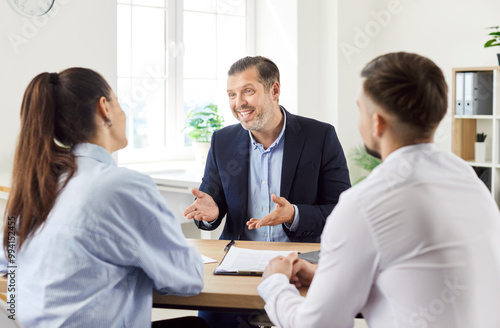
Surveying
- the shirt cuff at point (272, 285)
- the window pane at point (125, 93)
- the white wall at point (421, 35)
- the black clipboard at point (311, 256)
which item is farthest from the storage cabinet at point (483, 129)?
the shirt cuff at point (272, 285)

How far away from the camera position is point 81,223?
1394 mm

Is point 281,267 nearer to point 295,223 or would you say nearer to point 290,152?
point 295,223

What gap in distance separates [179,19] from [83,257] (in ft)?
11.5

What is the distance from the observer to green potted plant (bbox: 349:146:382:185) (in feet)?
15.7

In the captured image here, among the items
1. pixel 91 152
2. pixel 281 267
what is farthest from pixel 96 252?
pixel 281 267

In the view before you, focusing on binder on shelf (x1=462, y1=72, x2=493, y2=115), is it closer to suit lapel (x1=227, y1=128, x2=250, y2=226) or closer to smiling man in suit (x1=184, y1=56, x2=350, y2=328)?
smiling man in suit (x1=184, y1=56, x2=350, y2=328)

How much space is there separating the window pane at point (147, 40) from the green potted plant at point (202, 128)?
21.5 inches

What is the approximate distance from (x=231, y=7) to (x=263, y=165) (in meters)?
2.76

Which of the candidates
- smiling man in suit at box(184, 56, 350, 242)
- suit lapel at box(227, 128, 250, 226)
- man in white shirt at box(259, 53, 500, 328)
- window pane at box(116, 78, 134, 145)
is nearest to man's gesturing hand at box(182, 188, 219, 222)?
smiling man in suit at box(184, 56, 350, 242)

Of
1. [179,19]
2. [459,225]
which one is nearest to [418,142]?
[459,225]

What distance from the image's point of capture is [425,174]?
1179mm

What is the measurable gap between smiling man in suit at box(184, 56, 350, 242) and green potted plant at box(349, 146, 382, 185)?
233 centimetres

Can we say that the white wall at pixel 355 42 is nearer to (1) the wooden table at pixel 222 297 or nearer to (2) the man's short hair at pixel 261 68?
(2) the man's short hair at pixel 261 68

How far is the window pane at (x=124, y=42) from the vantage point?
14.5ft
